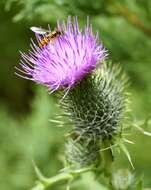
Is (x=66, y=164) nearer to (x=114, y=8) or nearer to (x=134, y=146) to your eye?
(x=114, y=8)

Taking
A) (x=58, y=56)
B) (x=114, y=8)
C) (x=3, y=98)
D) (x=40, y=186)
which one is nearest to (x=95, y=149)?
(x=40, y=186)

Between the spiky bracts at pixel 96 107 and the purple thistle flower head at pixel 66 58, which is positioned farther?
the spiky bracts at pixel 96 107

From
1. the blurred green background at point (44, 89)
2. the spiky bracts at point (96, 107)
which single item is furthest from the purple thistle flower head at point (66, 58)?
the blurred green background at point (44, 89)

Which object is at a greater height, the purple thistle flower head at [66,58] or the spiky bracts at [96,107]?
the purple thistle flower head at [66,58]

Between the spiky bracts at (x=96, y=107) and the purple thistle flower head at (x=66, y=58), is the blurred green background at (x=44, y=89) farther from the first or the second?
the purple thistle flower head at (x=66, y=58)

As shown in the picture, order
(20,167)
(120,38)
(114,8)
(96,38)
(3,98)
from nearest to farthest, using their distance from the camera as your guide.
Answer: (96,38)
(114,8)
(120,38)
(20,167)
(3,98)

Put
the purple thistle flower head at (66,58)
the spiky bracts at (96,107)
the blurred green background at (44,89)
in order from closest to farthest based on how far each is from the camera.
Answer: the purple thistle flower head at (66,58)
the spiky bracts at (96,107)
the blurred green background at (44,89)

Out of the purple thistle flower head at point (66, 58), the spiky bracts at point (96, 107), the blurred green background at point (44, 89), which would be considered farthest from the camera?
the blurred green background at point (44, 89)
